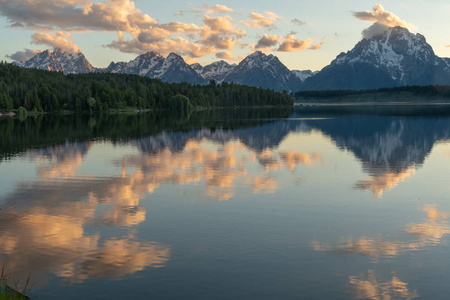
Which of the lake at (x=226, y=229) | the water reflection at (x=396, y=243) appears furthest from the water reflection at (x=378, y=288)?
the water reflection at (x=396, y=243)

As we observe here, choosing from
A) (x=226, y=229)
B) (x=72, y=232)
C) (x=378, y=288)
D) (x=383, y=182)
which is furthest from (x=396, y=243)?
(x=383, y=182)

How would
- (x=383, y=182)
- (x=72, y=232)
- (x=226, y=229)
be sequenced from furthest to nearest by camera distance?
(x=383, y=182), (x=226, y=229), (x=72, y=232)

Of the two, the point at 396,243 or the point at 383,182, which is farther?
the point at 383,182

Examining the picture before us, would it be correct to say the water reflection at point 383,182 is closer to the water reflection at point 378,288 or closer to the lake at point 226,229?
the lake at point 226,229

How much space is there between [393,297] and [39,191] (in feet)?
105

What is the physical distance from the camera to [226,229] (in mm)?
29328

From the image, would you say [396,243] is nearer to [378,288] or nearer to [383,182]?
[378,288]

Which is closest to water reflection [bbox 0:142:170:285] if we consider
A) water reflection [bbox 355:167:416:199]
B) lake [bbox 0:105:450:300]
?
lake [bbox 0:105:450:300]

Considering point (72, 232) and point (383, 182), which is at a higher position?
point (383, 182)

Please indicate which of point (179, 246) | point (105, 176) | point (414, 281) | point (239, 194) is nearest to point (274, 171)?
point (239, 194)

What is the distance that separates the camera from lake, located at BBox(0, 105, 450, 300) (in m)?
21.1

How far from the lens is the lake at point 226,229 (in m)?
21.1

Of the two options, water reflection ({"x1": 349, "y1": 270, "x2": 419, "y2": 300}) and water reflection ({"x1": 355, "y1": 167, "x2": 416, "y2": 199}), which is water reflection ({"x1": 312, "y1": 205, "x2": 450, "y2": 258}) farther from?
water reflection ({"x1": 355, "y1": 167, "x2": 416, "y2": 199})

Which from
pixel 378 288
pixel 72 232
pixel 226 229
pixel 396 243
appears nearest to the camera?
pixel 378 288
